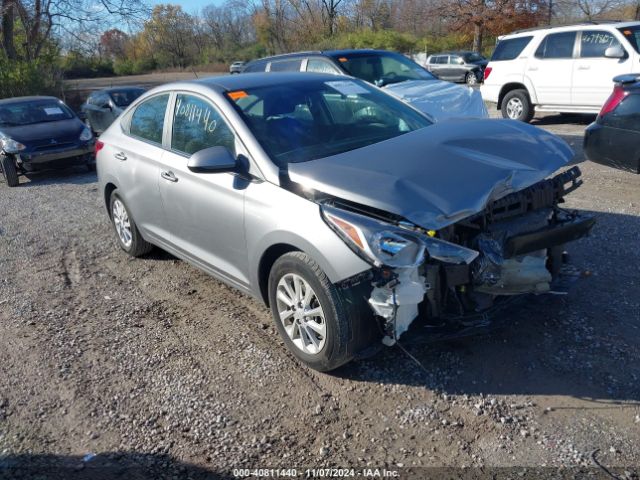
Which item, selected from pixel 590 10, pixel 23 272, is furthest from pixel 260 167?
pixel 590 10

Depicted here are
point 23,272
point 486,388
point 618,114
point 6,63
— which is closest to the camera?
point 486,388

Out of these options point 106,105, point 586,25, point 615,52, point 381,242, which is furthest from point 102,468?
point 106,105

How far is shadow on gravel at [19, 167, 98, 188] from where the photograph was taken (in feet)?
35.1

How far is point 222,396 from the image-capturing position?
350 centimetres

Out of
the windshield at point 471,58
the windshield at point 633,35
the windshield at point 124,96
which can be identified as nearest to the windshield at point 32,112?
the windshield at point 124,96

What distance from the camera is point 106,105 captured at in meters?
15.6

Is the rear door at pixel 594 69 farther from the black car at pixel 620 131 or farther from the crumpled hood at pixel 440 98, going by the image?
the black car at pixel 620 131

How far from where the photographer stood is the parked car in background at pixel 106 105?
50.4 ft

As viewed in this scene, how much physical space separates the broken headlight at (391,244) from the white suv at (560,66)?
8.94 meters

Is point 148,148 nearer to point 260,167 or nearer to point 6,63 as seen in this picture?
point 260,167

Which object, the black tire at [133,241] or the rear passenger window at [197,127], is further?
the black tire at [133,241]

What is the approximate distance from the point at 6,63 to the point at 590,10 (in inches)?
1351

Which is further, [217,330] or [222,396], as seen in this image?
[217,330]

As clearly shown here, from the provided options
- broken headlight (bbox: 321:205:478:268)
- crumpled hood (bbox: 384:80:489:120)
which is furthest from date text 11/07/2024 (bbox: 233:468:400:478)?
crumpled hood (bbox: 384:80:489:120)
